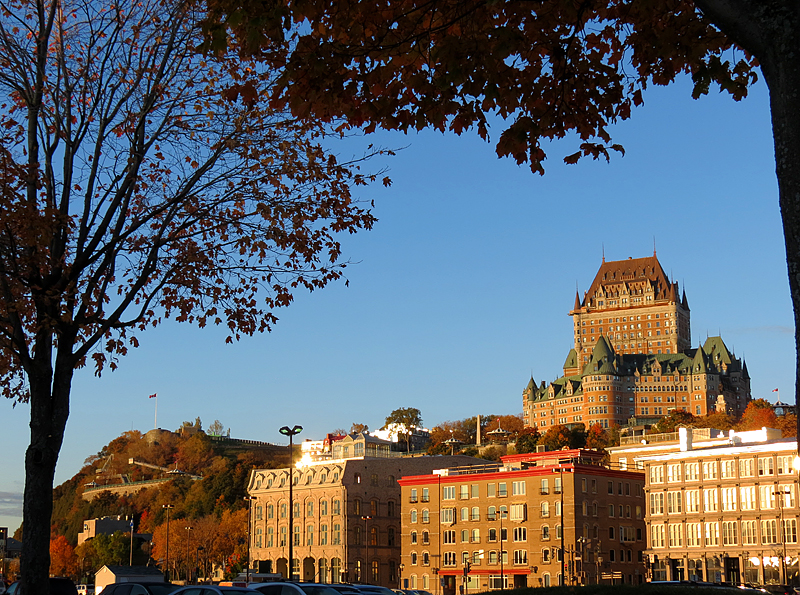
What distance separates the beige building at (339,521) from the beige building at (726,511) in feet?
98.2

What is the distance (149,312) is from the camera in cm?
1934

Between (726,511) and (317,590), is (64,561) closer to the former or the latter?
(726,511)

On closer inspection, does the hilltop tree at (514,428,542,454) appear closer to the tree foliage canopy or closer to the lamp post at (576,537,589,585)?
the lamp post at (576,537,589,585)

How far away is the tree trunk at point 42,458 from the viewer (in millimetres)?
15492

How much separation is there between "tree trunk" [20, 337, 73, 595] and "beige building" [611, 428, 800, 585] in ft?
208

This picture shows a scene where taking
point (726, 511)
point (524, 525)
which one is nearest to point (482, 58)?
point (726, 511)

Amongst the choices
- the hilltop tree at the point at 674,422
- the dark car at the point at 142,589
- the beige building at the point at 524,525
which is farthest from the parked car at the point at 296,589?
the hilltop tree at the point at 674,422

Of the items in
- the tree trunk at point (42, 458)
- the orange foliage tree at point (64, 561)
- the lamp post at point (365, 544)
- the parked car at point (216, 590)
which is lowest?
the orange foliage tree at point (64, 561)

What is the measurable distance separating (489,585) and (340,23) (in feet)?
271

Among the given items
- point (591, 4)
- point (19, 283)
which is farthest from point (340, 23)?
point (19, 283)

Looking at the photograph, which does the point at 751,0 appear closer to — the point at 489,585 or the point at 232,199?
the point at 232,199

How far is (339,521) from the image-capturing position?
3922 inches

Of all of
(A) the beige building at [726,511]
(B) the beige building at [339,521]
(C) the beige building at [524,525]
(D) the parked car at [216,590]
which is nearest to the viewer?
(D) the parked car at [216,590]

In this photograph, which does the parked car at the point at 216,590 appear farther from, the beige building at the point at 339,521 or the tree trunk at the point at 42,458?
the beige building at the point at 339,521
